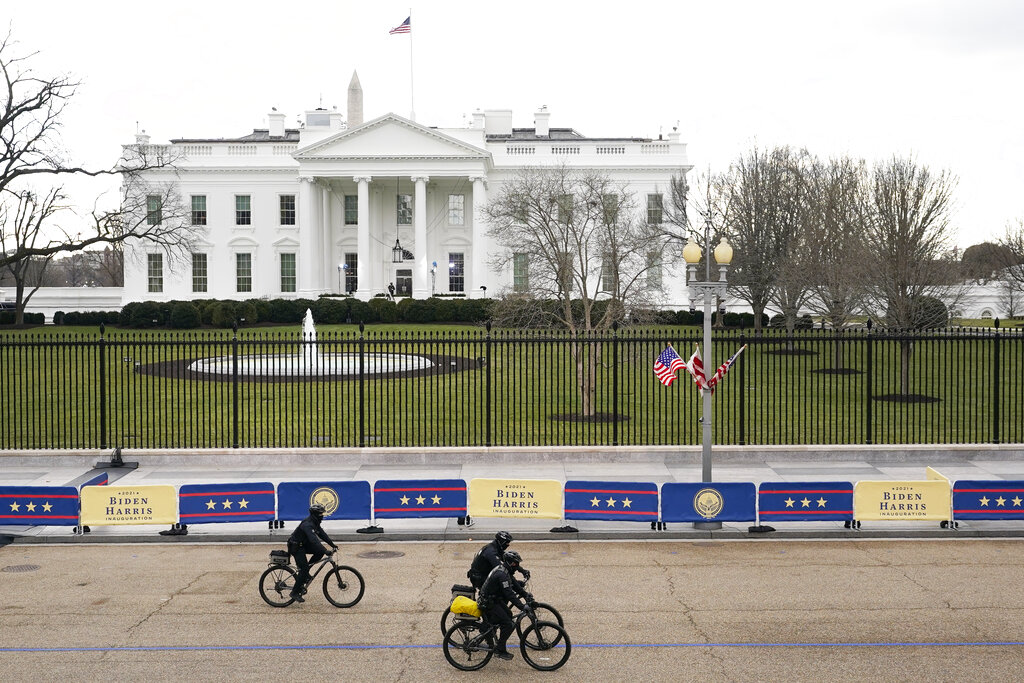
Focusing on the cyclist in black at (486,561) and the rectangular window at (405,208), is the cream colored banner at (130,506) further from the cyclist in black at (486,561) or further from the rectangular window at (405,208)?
the rectangular window at (405,208)

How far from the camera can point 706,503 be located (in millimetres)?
15711

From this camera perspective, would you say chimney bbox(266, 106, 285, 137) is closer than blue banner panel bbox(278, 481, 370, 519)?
No

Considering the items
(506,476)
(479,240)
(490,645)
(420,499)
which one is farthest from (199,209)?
(490,645)

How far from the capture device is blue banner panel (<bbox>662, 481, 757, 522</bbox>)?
15648mm

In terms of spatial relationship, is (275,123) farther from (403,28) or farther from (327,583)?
(327,583)

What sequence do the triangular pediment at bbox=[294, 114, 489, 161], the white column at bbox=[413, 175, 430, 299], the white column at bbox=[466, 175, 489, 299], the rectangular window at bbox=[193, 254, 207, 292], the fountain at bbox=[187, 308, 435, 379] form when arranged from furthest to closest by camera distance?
the rectangular window at bbox=[193, 254, 207, 292] < the white column at bbox=[466, 175, 489, 299] < the triangular pediment at bbox=[294, 114, 489, 161] < the white column at bbox=[413, 175, 430, 299] < the fountain at bbox=[187, 308, 435, 379]

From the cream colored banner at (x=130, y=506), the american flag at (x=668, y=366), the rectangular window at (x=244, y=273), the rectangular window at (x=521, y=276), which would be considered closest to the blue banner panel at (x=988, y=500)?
the american flag at (x=668, y=366)

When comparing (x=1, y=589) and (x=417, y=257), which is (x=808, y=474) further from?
(x=417, y=257)

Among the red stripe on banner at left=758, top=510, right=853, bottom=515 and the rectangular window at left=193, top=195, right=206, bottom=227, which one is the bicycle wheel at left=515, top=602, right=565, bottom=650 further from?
the rectangular window at left=193, top=195, right=206, bottom=227

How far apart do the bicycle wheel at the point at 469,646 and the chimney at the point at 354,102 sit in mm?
67579

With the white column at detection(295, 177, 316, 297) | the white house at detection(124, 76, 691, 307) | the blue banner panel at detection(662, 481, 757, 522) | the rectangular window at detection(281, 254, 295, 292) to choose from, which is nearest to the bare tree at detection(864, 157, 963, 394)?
the blue banner panel at detection(662, 481, 757, 522)

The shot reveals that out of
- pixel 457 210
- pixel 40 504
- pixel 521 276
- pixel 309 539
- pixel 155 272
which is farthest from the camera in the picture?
pixel 457 210

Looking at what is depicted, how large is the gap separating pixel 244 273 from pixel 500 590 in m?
66.2

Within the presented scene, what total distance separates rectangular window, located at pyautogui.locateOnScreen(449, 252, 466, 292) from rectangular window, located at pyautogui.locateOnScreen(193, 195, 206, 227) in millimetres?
18284
